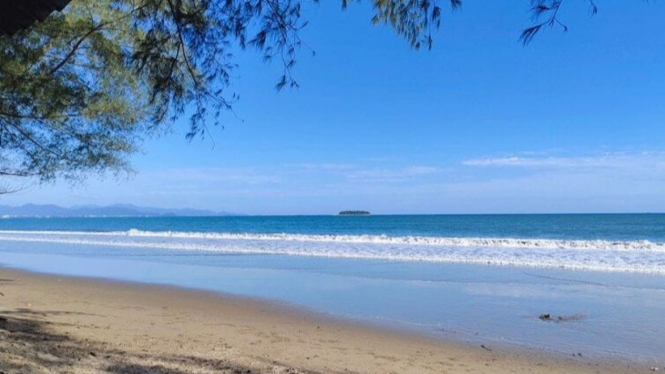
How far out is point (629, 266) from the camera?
51.7 feet

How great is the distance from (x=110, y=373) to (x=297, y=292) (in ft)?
22.9

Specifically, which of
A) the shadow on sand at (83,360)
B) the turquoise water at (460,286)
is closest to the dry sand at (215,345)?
the shadow on sand at (83,360)

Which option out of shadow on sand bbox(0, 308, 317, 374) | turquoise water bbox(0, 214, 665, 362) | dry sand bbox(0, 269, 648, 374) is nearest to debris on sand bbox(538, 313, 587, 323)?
turquoise water bbox(0, 214, 665, 362)

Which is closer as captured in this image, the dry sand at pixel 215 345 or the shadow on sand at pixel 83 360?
the shadow on sand at pixel 83 360

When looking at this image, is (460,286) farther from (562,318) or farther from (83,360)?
(83,360)

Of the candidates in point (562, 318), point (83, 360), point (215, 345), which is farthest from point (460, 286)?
point (83, 360)

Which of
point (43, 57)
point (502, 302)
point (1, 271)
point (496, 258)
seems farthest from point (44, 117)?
point (496, 258)

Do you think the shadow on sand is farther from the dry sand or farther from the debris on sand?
the debris on sand

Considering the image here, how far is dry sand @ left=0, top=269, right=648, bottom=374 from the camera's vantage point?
514 centimetres

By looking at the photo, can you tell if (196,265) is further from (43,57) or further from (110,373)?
(110,373)

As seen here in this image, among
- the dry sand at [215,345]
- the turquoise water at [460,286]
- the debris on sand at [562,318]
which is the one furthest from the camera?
the debris on sand at [562,318]

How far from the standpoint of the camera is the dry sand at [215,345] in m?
5.14

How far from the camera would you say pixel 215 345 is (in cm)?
641

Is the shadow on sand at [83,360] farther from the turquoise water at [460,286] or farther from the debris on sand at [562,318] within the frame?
the debris on sand at [562,318]
